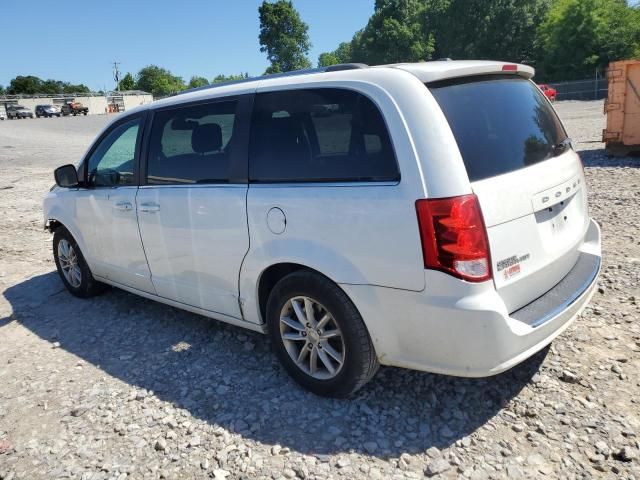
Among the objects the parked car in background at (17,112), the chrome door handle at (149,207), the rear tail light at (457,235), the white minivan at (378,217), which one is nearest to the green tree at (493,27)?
the parked car in background at (17,112)

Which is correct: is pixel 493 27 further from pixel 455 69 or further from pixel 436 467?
pixel 436 467

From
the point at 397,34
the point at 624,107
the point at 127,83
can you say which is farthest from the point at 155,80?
the point at 624,107

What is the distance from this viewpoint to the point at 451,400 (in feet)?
10.00

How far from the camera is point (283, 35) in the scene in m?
81.6

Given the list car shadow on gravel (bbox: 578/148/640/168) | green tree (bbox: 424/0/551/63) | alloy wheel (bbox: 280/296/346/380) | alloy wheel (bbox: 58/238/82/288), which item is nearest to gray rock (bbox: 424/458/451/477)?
alloy wheel (bbox: 280/296/346/380)

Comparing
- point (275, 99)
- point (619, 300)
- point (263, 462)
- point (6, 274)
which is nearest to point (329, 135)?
point (275, 99)

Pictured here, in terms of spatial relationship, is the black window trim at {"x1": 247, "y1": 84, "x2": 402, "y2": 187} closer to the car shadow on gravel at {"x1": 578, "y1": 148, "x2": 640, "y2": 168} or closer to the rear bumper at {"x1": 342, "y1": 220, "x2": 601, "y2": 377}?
the rear bumper at {"x1": 342, "y1": 220, "x2": 601, "y2": 377}

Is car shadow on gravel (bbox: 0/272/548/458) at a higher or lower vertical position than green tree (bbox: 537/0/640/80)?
lower

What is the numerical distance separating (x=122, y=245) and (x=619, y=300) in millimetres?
4081

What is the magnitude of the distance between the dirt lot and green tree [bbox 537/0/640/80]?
55.4 m

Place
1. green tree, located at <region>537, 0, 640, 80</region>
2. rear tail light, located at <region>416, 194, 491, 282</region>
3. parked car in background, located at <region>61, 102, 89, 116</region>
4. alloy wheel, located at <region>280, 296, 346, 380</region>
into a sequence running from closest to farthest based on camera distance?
rear tail light, located at <region>416, 194, 491, 282</region>, alloy wheel, located at <region>280, 296, 346, 380</region>, green tree, located at <region>537, 0, 640, 80</region>, parked car in background, located at <region>61, 102, 89, 116</region>

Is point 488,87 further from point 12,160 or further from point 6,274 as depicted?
point 12,160

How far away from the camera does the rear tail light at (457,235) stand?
2434 mm

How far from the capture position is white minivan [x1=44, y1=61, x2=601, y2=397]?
2.49m
